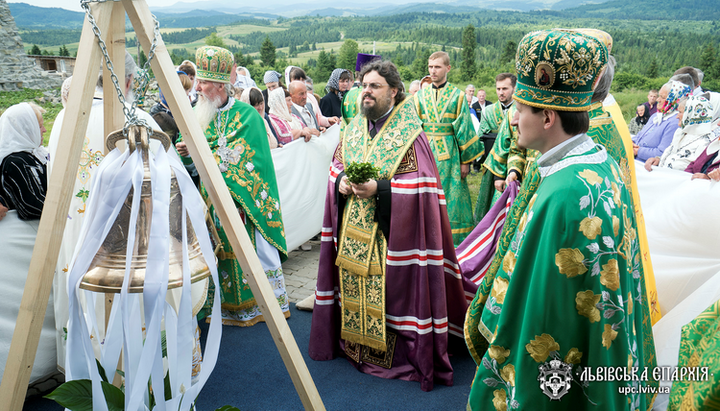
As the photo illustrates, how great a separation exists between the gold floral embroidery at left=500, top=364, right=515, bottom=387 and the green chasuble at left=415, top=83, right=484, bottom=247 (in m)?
3.72

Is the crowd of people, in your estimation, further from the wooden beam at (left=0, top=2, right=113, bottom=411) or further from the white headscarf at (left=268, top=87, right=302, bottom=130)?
the wooden beam at (left=0, top=2, right=113, bottom=411)

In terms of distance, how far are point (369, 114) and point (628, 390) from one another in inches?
92.8

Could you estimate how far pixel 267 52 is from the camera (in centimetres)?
1889

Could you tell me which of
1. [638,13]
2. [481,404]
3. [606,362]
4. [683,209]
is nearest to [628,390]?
[606,362]

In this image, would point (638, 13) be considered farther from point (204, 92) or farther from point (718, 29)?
point (204, 92)

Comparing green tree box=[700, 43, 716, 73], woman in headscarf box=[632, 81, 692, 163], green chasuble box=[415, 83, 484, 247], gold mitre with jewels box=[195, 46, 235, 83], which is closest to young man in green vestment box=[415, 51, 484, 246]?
green chasuble box=[415, 83, 484, 247]

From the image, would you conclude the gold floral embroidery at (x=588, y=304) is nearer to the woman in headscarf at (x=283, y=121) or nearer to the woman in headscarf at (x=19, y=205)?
the woman in headscarf at (x=19, y=205)

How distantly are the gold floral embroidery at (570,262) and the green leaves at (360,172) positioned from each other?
64.2 inches

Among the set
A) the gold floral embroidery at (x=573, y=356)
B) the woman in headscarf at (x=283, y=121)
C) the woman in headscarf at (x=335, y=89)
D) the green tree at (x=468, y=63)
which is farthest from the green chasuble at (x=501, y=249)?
the green tree at (x=468, y=63)

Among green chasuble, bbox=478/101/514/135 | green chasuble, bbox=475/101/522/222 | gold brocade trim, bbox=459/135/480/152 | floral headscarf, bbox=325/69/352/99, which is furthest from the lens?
floral headscarf, bbox=325/69/352/99

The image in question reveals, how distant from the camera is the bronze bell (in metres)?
1.54

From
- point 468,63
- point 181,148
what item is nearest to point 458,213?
point 181,148

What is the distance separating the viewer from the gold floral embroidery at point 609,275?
1695mm

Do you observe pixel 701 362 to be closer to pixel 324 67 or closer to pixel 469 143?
pixel 469 143
